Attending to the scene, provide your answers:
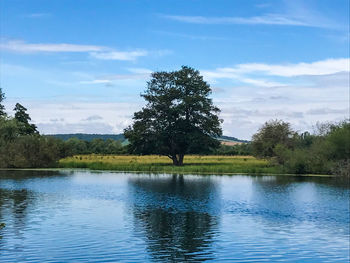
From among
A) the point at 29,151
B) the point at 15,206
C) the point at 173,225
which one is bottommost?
the point at 173,225

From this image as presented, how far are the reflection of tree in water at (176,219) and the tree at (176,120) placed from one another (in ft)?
123

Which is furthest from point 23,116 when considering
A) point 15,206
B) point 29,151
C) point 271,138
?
point 15,206

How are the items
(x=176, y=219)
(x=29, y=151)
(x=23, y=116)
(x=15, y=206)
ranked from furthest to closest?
(x=23, y=116), (x=29, y=151), (x=15, y=206), (x=176, y=219)

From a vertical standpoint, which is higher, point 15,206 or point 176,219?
point 15,206

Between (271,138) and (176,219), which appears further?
(271,138)

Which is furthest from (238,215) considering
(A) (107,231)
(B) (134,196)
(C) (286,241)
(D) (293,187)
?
(D) (293,187)

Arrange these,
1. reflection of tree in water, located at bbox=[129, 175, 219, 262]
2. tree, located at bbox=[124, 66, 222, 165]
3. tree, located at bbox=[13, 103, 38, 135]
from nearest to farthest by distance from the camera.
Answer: reflection of tree in water, located at bbox=[129, 175, 219, 262]
tree, located at bbox=[124, 66, 222, 165]
tree, located at bbox=[13, 103, 38, 135]

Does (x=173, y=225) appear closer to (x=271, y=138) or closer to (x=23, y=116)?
(x=271, y=138)

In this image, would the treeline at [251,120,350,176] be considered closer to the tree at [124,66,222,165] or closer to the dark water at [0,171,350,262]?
the tree at [124,66,222,165]

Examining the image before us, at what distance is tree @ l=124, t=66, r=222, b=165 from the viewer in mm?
98812

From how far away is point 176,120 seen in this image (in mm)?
100500

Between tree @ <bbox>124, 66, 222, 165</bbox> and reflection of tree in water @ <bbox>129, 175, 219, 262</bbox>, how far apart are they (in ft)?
123

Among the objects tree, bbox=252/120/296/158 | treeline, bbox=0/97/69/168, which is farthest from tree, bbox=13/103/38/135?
tree, bbox=252/120/296/158

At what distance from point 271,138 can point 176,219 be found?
68.5m
